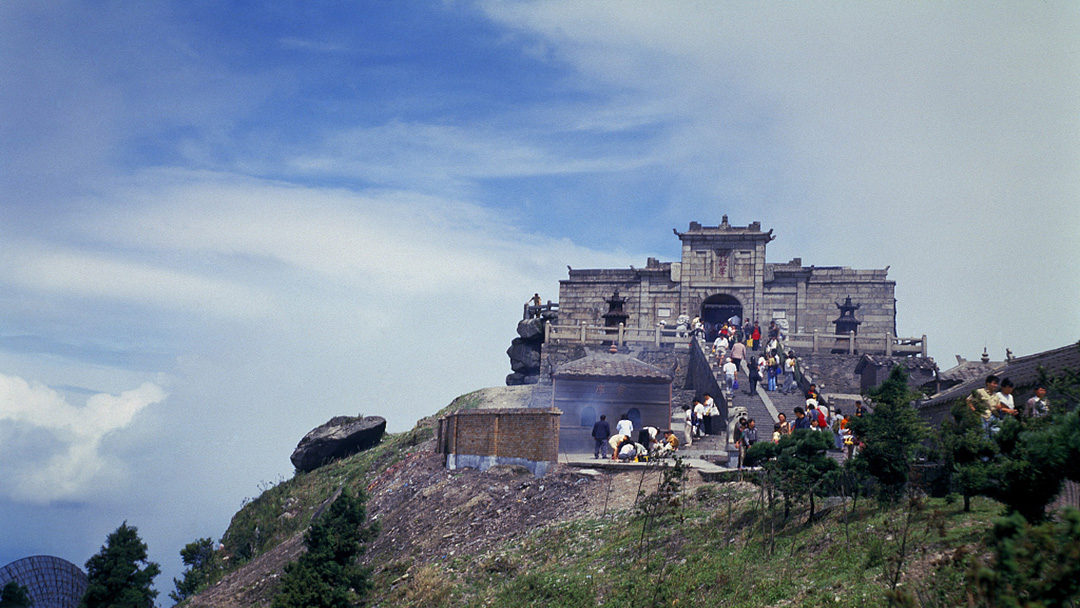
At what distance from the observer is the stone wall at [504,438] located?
18.2 meters

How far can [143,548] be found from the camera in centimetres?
1966

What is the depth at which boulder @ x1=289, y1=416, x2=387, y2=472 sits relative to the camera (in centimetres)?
3197

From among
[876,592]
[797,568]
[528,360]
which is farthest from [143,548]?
[528,360]

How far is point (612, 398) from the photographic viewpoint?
2292cm

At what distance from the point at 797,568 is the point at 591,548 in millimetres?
3978

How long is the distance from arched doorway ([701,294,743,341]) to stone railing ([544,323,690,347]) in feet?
20.3

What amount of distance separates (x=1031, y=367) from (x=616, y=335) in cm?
2255

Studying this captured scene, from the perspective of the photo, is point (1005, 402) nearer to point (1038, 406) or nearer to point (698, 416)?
point (1038, 406)

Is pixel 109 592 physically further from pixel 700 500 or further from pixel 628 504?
pixel 700 500

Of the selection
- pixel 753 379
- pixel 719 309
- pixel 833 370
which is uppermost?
pixel 719 309

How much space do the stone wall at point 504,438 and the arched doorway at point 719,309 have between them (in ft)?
74.2

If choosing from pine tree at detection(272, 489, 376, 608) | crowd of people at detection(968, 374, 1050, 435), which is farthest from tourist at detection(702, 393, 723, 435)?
crowd of people at detection(968, 374, 1050, 435)

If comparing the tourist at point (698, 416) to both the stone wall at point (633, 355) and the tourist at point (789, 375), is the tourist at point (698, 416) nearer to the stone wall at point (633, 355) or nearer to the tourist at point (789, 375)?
the tourist at point (789, 375)

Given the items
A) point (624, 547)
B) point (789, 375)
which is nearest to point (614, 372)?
point (789, 375)
